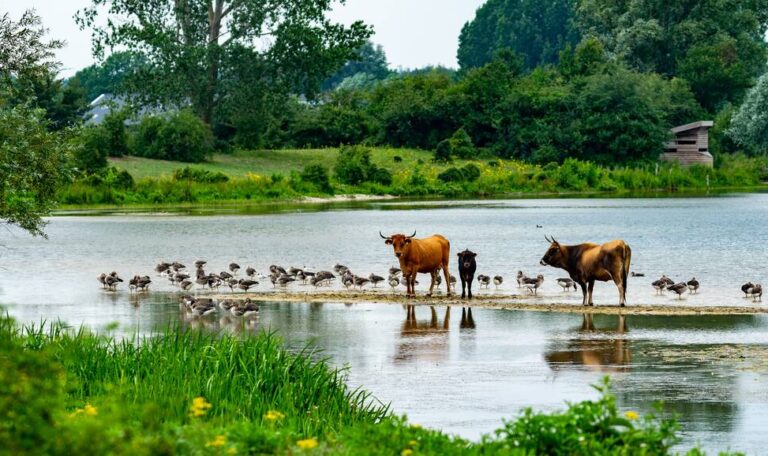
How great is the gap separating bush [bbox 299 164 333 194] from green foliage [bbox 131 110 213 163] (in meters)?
6.37

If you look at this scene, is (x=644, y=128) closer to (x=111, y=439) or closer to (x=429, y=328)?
(x=429, y=328)

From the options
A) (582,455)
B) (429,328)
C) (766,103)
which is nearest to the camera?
(582,455)

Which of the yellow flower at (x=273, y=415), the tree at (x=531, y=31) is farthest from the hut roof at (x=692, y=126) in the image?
the tree at (x=531, y=31)

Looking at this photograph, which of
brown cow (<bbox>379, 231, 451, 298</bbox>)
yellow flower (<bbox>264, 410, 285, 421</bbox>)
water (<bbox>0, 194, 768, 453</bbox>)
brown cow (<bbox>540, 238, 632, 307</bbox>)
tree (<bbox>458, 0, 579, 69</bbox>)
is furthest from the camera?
tree (<bbox>458, 0, 579, 69</bbox>)

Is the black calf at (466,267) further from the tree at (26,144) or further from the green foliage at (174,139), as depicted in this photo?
the green foliage at (174,139)

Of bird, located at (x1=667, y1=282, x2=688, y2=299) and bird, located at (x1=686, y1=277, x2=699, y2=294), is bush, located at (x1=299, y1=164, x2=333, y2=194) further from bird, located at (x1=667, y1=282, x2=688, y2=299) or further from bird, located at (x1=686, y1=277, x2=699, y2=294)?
→ bird, located at (x1=667, y1=282, x2=688, y2=299)

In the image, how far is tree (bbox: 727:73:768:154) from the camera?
279 ft

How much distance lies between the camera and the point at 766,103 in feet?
279

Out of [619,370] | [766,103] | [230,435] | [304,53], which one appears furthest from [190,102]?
[230,435]

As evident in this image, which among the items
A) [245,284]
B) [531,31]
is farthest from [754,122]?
[531,31]

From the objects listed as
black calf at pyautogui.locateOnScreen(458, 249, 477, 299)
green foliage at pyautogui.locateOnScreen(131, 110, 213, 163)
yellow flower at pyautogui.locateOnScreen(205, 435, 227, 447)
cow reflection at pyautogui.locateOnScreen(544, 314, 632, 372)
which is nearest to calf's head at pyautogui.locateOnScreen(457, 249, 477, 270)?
black calf at pyautogui.locateOnScreen(458, 249, 477, 299)

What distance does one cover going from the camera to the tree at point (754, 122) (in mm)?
85062

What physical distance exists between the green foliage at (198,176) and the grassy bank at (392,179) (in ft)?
0.16

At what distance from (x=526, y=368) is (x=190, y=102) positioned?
65.0 metres
